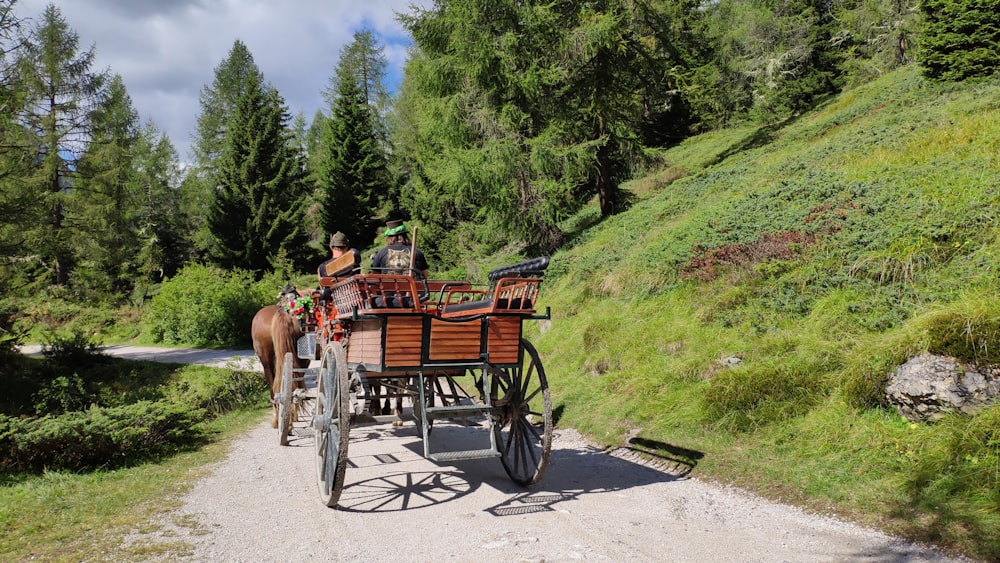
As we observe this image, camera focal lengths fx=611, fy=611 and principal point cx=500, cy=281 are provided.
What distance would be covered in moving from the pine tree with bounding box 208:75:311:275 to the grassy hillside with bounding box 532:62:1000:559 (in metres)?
21.0

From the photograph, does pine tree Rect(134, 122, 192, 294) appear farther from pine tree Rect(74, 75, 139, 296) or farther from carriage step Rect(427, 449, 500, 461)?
carriage step Rect(427, 449, 500, 461)

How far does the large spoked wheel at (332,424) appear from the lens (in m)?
4.93

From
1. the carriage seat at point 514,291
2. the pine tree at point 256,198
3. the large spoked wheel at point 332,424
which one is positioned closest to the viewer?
the large spoked wheel at point 332,424

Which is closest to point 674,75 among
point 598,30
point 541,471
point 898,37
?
point 598,30

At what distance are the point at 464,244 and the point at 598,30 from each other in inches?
432

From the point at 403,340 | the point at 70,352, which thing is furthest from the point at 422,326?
the point at 70,352

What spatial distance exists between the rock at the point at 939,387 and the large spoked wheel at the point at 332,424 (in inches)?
195

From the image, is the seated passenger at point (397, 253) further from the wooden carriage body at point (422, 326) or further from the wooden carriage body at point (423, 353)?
the wooden carriage body at point (422, 326)

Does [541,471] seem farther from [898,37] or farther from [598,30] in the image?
A: [898,37]

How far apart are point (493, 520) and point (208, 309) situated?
64.3 feet

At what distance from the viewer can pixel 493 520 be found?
4824mm

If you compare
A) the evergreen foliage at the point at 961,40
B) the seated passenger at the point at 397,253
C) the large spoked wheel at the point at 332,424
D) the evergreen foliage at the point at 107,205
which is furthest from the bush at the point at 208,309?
the evergreen foliage at the point at 961,40

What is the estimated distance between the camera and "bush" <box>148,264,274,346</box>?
21391 millimetres

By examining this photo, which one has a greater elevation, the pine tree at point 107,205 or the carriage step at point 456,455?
the pine tree at point 107,205
